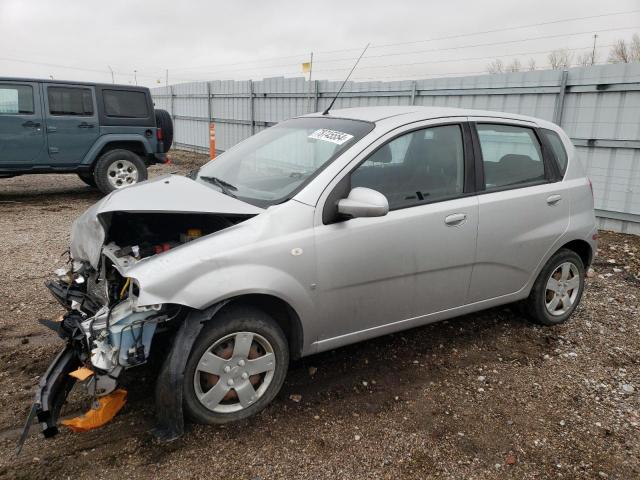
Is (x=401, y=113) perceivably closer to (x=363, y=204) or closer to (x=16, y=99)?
(x=363, y=204)

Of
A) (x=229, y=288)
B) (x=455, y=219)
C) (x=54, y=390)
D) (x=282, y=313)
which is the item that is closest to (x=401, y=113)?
(x=455, y=219)

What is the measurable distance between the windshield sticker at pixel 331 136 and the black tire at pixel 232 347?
1171 mm

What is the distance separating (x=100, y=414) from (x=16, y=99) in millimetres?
7346

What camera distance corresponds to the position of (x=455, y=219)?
10.4 feet

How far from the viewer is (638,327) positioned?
166 inches

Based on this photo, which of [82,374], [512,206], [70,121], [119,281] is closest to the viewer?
[82,374]

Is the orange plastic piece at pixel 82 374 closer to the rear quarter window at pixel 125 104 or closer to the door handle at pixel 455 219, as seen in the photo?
the door handle at pixel 455 219

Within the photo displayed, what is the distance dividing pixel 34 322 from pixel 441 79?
24.7 ft

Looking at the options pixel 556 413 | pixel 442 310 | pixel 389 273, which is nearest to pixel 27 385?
pixel 389 273

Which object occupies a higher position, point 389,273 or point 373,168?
point 373,168

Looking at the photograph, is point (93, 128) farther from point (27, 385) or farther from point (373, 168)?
point (373, 168)

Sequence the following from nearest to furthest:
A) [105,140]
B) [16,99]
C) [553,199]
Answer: [553,199], [16,99], [105,140]

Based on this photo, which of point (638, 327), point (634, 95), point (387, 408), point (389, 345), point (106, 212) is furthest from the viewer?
point (634, 95)

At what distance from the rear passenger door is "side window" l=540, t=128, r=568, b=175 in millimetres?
94
